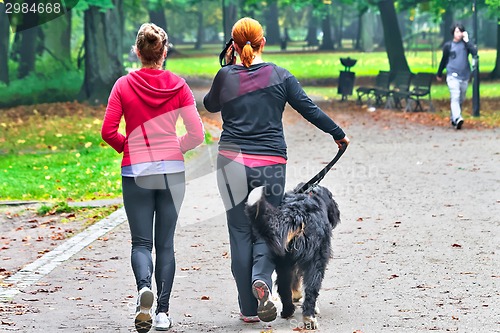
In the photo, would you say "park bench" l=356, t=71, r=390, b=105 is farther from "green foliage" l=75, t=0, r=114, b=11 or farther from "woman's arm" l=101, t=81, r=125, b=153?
"woman's arm" l=101, t=81, r=125, b=153

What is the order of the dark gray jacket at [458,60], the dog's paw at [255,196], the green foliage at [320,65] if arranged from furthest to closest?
the green foliage at [320,65]
the dark gray jacket at [458,60]
the dog's paw at [255,196]

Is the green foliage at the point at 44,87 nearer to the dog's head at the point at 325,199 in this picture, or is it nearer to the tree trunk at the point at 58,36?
the tree trunk at the point at 58,36

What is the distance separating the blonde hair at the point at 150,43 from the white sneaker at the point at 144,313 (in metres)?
1.37

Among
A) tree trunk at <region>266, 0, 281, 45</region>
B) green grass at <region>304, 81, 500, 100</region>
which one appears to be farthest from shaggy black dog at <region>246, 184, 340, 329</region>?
tree trunk at <region>266, 0, 281, 45</region>

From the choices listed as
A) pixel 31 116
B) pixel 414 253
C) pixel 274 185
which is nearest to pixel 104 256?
pixel 414 253

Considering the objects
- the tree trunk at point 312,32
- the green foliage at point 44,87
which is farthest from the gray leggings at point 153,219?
the tree trunk at point 312,32

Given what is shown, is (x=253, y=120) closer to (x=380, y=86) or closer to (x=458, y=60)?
(x=458, y=60)

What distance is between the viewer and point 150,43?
265 inches

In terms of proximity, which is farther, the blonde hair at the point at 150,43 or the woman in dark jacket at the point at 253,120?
the woman in dark jacket at the point at 253,120

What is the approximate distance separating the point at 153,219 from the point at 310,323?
44.5 inches

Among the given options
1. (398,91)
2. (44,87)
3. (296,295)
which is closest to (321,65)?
(44,87)

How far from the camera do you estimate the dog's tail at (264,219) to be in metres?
6.66

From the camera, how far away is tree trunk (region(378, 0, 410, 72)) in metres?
35.9

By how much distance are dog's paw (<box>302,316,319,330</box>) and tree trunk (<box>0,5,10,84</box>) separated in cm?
2600
